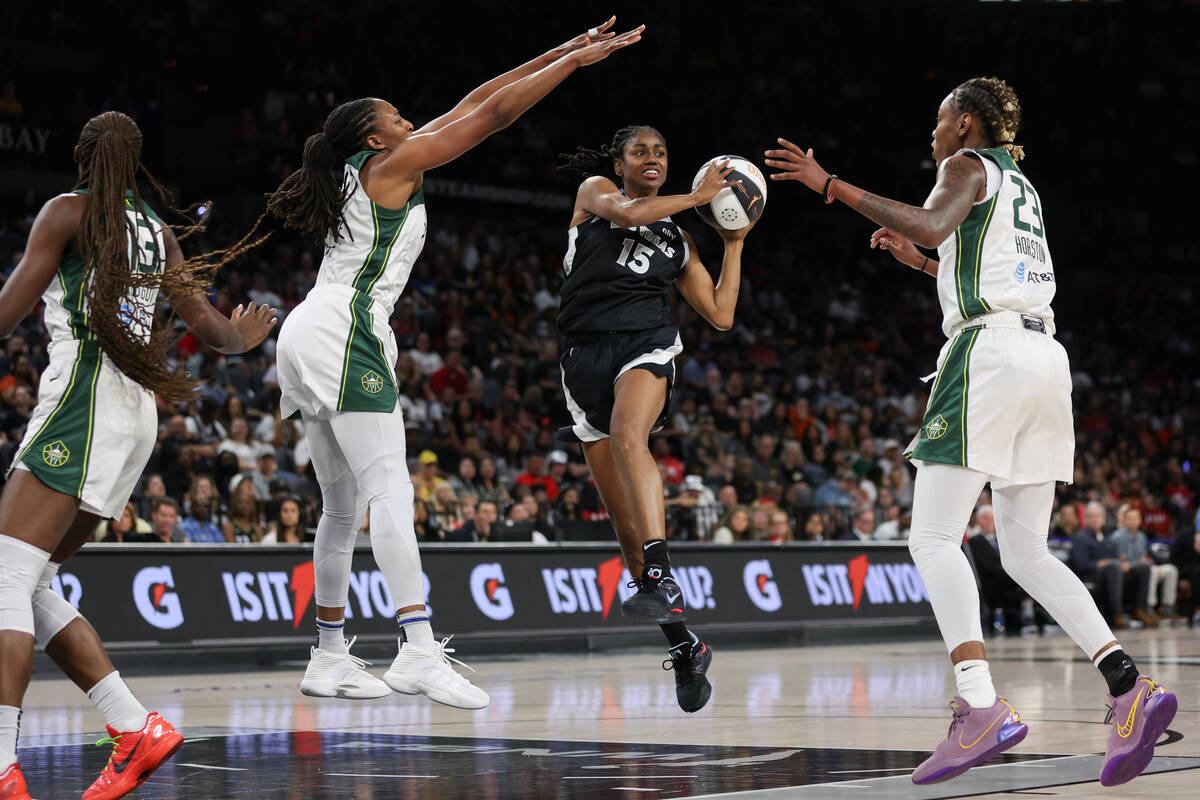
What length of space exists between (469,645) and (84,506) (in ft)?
27.6

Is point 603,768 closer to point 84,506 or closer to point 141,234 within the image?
point 84,506

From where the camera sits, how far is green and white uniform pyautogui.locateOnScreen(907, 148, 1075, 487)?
16.9 ft

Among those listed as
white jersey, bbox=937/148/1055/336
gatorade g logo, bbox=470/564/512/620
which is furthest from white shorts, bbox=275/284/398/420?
gatorade g logo, bbox=470/564/512/620

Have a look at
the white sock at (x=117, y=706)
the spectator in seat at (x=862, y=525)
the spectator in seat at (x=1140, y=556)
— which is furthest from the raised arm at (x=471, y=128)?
the spectator in seat at (x=1140, y=556)

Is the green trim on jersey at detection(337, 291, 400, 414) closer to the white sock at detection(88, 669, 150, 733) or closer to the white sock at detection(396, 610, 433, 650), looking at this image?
the white sock at detection(396, 610, 433, 650)

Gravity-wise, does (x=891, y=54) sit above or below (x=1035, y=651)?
above

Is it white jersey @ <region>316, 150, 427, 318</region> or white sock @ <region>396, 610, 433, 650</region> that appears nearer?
white sock @ <region>396, 610, 433, 650</region>

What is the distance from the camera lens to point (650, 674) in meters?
10.9

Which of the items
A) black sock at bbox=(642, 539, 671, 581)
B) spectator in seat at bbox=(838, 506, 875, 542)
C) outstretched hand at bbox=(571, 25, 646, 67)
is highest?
outstretched hand at bbox=(571, 25, 646, 67)

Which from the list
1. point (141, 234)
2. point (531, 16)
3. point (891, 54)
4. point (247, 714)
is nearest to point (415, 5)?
point (531, 16)

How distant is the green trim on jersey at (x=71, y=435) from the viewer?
4770mm

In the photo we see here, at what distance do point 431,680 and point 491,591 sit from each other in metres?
7.81

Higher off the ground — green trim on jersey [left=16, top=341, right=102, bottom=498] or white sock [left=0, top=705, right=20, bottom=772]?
green trim on jersey [left=16, top=341, right=102, bottom=498]

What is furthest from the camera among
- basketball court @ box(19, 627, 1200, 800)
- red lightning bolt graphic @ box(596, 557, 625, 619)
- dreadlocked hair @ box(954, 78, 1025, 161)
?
red lightning bolt graphic @ box(596, 557, 625, 619)
